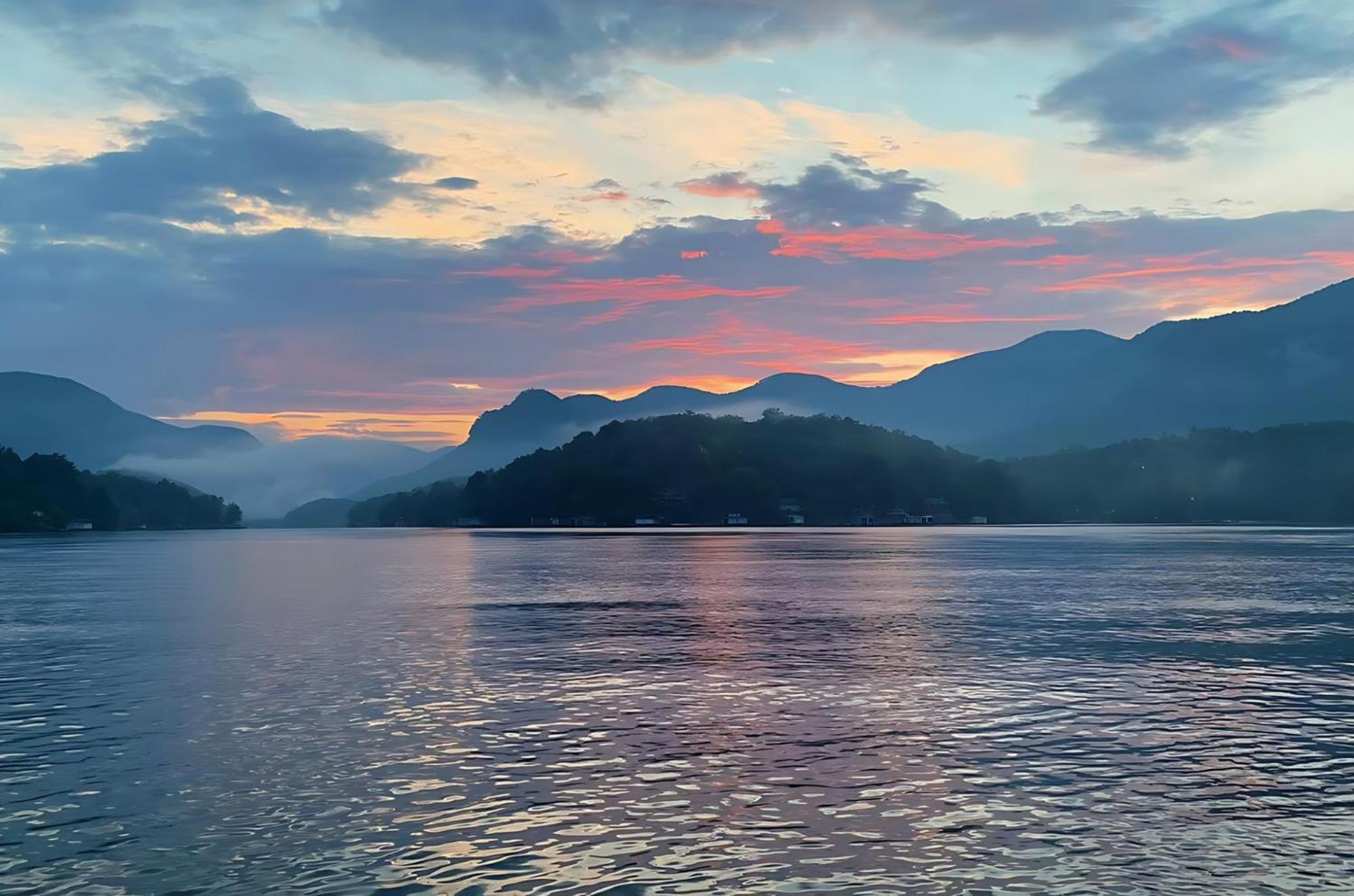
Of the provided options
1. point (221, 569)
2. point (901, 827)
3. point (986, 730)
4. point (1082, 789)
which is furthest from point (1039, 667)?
point (221, 569)

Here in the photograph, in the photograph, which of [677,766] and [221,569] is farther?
[221,569]

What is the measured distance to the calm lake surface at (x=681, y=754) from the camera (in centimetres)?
2047

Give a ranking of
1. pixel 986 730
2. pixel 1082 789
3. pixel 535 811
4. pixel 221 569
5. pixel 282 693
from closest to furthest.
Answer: pixel 535 811 → pixel 1082 789 → pixel 986 730 → pixel 282 693 → pixel 221 569

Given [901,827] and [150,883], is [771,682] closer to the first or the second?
[901,827]

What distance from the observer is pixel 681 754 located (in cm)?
2967

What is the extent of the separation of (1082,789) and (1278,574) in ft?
314

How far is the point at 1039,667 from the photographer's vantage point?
45688mm

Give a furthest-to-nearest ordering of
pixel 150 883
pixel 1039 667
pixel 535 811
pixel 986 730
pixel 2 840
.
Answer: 1. pixel 1039 667
2. pixel 986 730
3. pixel 535 811
4. pixel 2 840
5. pixel 150 883

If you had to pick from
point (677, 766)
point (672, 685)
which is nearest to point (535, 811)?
point (677, 766)

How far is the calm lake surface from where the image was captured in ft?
67.2

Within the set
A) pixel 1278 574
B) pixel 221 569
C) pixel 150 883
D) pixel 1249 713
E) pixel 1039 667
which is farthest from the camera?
pixel 221 569

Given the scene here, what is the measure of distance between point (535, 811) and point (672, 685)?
17.8 meters

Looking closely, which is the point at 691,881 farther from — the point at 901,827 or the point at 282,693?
the point at 282,693

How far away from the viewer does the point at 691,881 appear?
770 inches
